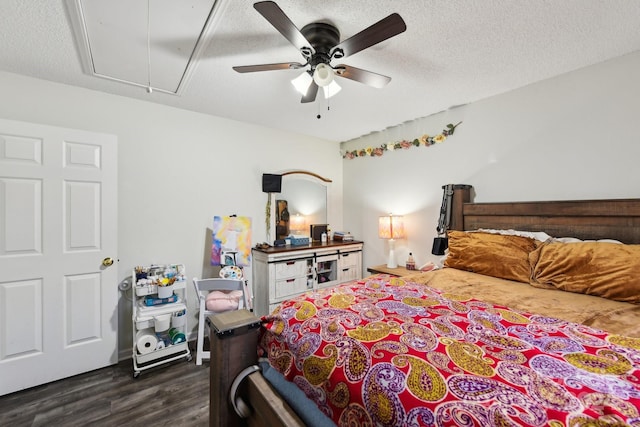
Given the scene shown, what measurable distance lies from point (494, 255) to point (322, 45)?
198cm

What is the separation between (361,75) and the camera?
1.81 metres

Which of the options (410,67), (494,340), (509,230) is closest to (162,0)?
(410,67)

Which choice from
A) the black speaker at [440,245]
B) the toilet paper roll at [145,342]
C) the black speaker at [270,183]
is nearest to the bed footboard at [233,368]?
the toilet paper roll at [145,342]

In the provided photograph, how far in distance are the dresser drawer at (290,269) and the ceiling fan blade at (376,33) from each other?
228 cm

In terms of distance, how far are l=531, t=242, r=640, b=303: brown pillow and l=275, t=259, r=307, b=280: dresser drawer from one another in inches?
88.3

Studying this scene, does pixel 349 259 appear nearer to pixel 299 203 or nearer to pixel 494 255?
pixel 299 203

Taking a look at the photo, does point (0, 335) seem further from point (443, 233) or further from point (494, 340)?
point (443, 233)

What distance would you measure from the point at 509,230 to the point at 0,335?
4101mm

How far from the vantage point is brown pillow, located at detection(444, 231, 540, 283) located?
1972 mm

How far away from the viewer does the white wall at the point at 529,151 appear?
6.50 ft

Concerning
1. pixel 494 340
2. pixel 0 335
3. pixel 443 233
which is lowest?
pixel 0 335

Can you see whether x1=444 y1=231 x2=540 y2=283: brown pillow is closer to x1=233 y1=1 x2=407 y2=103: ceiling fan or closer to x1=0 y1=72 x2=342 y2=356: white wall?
x1=233 y1=1 x2=407 y2=103: ceiling fan

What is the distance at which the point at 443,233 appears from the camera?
9.53 ft

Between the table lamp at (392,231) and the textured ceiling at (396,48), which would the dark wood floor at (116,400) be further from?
the textured ceiling at (396,48)
